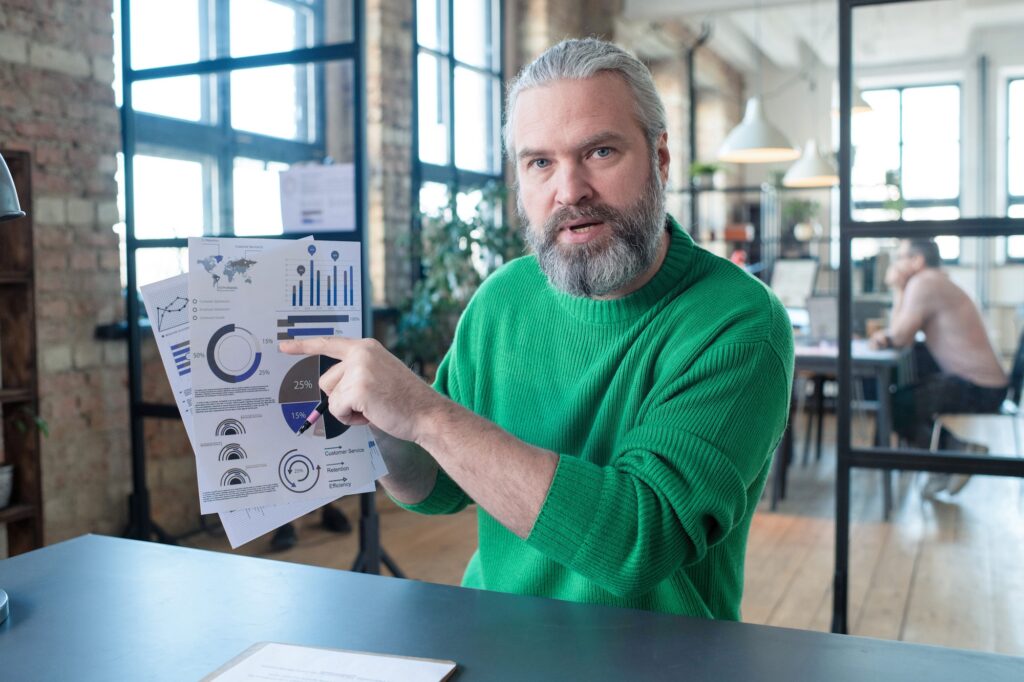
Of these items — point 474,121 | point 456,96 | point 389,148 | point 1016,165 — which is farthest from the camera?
point 474,121

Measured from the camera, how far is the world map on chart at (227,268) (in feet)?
3.87

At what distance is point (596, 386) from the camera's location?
1527 millimetres

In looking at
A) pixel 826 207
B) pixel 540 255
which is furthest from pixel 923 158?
pixel 826 207

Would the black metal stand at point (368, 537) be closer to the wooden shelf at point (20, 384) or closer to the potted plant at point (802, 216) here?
the wooden shelf at point (20, 384)

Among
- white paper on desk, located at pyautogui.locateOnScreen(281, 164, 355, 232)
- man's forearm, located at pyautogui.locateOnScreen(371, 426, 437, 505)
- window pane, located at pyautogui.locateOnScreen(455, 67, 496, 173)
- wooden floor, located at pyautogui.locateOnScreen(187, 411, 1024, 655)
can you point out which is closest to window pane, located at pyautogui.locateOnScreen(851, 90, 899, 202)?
wooden floor, located at pyautogui.locateOnScreen(187, 411, 1024, 655)

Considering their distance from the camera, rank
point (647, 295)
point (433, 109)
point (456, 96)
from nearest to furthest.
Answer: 1. point (647, 295)
2. point (433, 109)
3. point (456, 96)

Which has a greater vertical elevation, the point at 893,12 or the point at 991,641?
the point at 893,12

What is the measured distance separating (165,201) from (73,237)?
0.40 meters

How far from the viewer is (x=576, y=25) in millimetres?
7930

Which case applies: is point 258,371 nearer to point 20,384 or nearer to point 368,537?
point 368,537

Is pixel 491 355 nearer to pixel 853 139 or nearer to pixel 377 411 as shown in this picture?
pixel 377 411

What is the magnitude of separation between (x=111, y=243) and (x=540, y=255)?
2.88 m

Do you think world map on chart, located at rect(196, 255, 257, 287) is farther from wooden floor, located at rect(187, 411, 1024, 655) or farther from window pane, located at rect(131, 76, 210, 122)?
window pane, located at rect(131, 76, 210, 122)

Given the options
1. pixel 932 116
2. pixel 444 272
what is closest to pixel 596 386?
pixel 932 116
